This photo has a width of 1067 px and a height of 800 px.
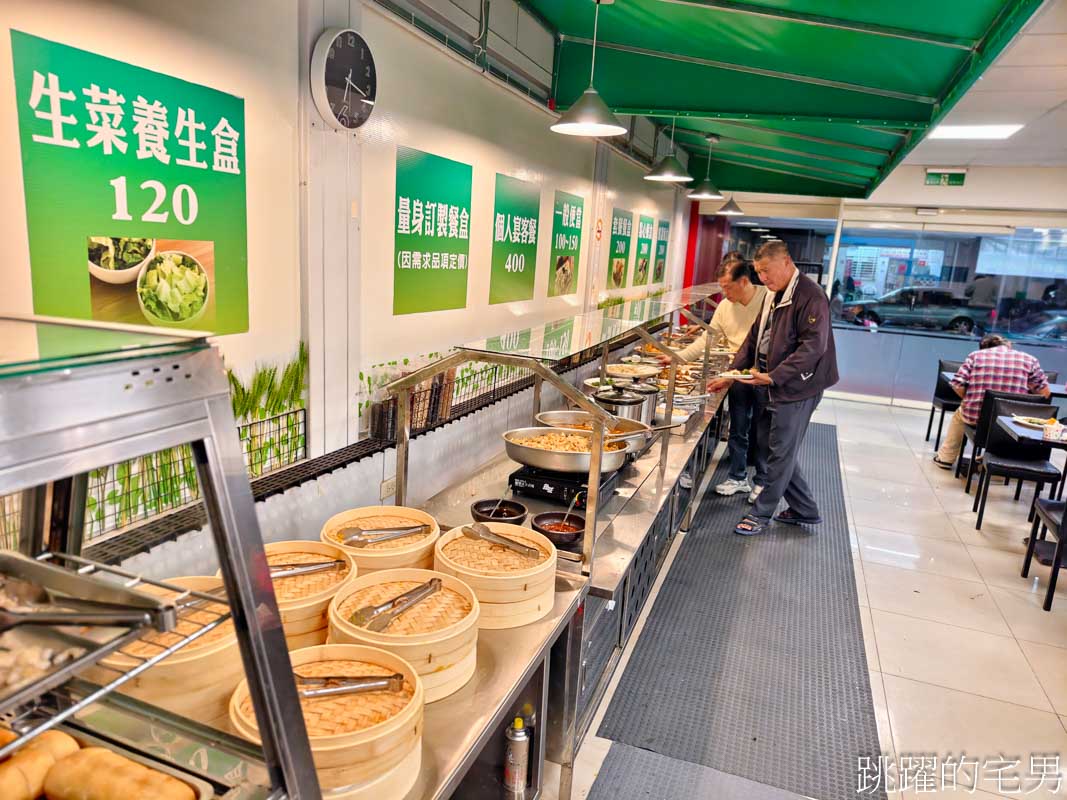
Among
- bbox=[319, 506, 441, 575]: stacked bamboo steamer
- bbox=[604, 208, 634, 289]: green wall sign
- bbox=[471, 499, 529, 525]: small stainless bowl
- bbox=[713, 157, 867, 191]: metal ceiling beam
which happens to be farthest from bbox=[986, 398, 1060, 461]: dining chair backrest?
bbox=[319, 506, 441, 575]: stacked bamboo steamer

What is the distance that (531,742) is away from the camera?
220cm

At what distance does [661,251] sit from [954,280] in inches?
167

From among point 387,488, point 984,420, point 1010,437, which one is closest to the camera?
point 387,488

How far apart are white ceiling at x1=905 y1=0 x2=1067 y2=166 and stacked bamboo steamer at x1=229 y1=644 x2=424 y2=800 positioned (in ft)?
11.4

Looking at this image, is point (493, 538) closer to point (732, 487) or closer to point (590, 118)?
point (590, 118)

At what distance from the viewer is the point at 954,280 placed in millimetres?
9781

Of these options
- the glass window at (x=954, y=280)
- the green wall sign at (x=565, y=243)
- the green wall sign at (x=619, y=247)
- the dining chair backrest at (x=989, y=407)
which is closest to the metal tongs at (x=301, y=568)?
the green wall sign at (x=565, y=243)

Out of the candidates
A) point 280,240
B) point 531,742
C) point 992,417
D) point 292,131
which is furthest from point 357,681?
point 992,417

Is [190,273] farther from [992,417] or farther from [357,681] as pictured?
[992,417]

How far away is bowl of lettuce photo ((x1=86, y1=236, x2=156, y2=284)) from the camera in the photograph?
6.41ft

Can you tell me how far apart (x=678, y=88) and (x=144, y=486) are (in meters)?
4.20

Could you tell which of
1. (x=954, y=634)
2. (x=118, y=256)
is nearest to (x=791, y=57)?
(x=954, y=634)

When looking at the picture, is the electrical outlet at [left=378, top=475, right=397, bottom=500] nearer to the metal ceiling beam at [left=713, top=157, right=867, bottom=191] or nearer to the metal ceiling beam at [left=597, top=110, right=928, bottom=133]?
the metal ceiling beam at [left=597, top=110, right=928, bottom=133]

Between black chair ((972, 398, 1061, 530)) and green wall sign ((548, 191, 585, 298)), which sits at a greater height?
green wall sign ((548, 191, 585, 298))
